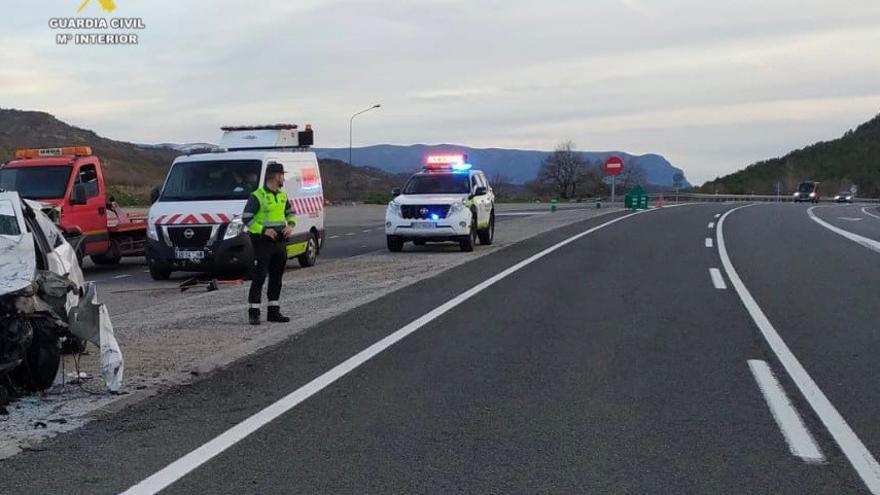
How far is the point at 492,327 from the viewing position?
10.6m

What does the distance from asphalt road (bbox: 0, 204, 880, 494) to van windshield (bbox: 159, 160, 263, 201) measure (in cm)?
532

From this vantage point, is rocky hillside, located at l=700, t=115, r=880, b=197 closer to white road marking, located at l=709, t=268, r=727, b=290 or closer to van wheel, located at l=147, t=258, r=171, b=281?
white road marking, located at l=709, t=268, r=727, b=290

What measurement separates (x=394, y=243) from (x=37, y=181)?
26.6 feet

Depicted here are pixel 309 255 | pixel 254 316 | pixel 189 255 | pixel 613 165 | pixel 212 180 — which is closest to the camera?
pixel 254 316

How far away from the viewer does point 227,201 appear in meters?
16.6

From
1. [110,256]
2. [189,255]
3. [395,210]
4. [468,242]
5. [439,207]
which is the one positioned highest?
[439,207]

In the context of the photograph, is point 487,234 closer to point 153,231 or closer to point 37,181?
point 153,231

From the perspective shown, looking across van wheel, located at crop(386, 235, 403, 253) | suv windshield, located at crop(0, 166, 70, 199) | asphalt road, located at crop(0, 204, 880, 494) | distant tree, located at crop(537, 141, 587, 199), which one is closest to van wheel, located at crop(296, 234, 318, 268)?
van wheel, located at crop(386, 235, 403, 253)

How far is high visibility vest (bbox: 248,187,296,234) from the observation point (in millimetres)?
10930

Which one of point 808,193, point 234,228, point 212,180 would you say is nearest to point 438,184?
point 212,180

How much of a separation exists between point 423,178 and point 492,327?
12699 mm

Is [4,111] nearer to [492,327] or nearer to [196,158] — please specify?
[196,158]

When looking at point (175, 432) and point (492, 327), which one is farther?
point (492, 327)

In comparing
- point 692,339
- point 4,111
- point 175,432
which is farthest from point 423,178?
point 4,111
